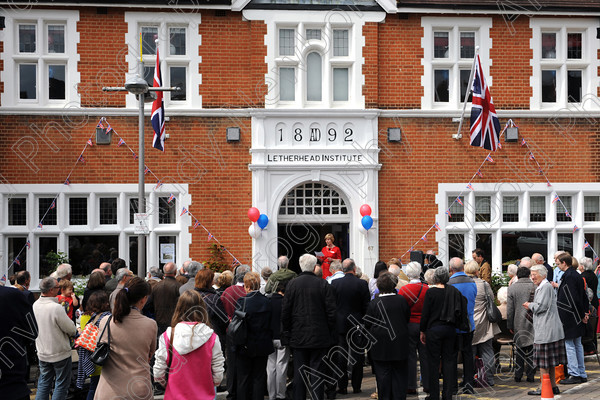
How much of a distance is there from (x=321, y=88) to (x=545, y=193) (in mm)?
6120

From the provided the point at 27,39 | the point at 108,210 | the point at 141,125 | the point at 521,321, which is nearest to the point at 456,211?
the point at 521,321

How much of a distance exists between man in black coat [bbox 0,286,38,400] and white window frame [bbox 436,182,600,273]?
12610mm

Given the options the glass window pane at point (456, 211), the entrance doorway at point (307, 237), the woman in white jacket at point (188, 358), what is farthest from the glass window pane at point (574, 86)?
the woman in white jacket at point (188, 358)

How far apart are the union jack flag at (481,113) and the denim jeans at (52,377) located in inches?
417

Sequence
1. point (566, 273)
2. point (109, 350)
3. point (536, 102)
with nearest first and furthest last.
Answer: point (109, 350), point (566, 273), point (536, 102)

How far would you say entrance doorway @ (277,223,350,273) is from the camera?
1809 centimetres

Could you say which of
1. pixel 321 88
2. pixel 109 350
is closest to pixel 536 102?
pixel 321 88

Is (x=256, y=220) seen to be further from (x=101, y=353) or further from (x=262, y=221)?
(x=101, y=353)

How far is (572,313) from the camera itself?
1148 centimetres

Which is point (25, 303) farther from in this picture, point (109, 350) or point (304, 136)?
point (304, 136)

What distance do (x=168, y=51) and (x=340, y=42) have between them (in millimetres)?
4124

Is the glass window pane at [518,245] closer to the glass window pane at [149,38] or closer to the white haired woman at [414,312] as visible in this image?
the white haired woman at [414,312]

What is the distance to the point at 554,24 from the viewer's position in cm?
1842

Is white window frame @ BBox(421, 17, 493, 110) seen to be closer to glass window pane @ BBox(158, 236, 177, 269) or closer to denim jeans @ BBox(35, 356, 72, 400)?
glass window pane @ BBox(158, 236, 177, 269)
